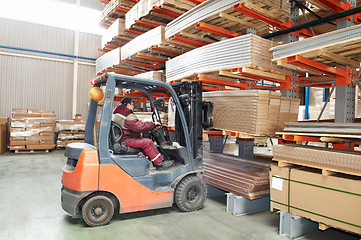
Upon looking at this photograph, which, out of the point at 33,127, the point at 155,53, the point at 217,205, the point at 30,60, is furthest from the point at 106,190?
the point at 30,60

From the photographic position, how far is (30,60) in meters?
12.3

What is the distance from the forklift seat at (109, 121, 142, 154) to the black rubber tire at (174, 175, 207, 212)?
0.91 metres

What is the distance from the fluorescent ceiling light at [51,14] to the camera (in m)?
12.0

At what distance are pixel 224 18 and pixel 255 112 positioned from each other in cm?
173

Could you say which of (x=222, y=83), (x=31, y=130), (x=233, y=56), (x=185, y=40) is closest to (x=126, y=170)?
(x=233, y=56)

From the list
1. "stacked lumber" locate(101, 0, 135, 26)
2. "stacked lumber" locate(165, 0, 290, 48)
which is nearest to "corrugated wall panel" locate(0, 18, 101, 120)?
"stacked lumber" locate(101, 0, 135, 26)

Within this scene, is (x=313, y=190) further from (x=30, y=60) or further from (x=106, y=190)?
(x=30, y=60)

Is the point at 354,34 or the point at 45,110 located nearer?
the point at 354,34

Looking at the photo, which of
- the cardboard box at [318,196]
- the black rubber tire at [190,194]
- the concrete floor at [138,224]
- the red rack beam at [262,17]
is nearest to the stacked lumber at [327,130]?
the cardboard box at [318,196]

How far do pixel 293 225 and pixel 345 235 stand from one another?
2.55ft

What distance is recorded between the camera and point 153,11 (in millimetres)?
6164

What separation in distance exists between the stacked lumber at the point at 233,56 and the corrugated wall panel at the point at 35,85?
9.65 meters

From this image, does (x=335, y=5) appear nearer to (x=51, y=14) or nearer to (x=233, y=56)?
(x=233, y=56)

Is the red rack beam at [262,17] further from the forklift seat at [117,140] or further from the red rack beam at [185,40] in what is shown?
the forklift seat at [117,140]
